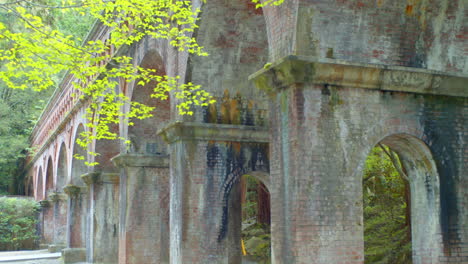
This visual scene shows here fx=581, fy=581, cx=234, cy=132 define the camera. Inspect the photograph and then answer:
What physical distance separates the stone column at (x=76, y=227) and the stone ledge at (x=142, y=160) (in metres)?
10.5

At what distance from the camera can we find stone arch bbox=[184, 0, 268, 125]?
1230 centimetres

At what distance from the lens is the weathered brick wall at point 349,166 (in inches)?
307

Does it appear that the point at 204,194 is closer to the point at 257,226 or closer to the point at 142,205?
the point at 142,205

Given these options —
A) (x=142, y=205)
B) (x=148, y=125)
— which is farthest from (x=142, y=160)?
(x=142, y=205)

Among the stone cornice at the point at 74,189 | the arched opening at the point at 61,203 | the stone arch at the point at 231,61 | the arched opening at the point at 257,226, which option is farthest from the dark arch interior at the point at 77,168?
the stone arch at the point at 231,61

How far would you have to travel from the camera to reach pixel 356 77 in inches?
320

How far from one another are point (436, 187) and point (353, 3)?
2.94 meters

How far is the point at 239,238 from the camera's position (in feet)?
45.8

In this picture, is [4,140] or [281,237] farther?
[4,140]

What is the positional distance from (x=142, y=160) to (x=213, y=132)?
17.7 ft

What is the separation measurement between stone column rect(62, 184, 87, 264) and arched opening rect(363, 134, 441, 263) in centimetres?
1448

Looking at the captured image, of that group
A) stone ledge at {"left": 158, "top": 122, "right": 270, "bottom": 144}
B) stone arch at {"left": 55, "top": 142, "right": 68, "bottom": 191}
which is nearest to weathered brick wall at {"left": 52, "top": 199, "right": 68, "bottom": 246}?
stone arch at {"left": 55, "top": 142, "right": 68, "bottom": 191}

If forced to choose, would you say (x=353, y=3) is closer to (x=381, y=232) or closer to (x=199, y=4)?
(x=199, y=4)

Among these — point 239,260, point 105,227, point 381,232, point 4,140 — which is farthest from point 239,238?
point 4,140
